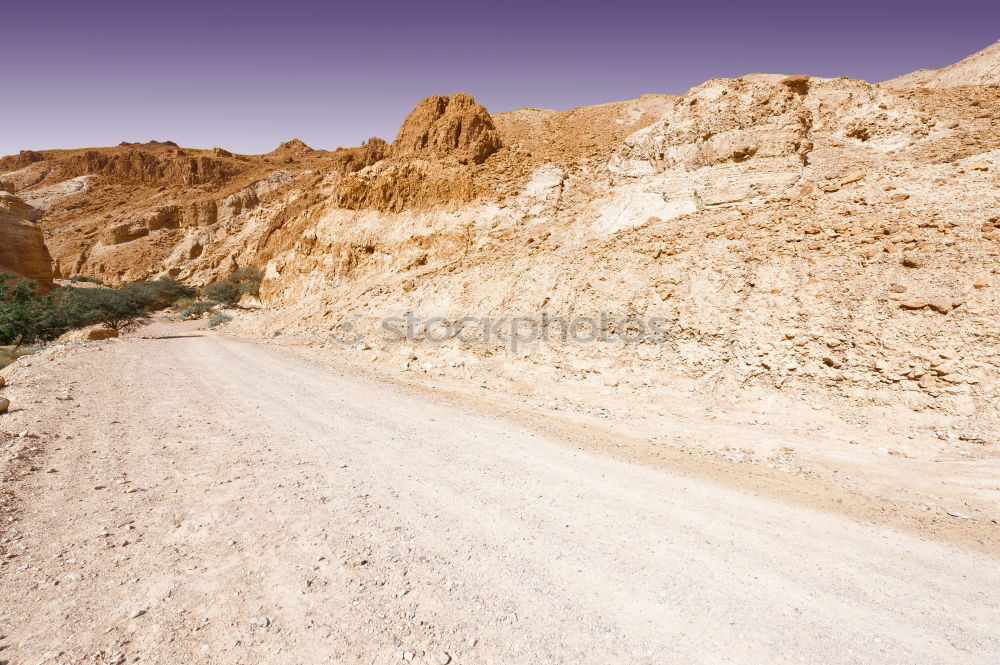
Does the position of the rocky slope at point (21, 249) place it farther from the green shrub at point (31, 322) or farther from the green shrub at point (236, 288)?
the green shrub at point (31, 322)

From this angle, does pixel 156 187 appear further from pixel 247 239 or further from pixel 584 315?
pixel 584 315

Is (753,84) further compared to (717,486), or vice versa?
(753,84)

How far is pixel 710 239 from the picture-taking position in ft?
40.2

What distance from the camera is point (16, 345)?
1886 cm

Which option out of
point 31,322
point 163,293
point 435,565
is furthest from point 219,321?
point 435,565

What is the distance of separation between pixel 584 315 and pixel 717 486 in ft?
24.4

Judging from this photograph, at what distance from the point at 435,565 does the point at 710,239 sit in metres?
11.7

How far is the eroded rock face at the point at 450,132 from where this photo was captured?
76.5 ft

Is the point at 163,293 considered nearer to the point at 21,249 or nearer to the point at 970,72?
the point at 21,249

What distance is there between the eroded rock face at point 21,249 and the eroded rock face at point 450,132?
108ft

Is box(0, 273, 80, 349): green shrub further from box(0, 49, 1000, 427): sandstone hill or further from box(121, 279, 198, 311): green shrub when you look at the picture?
box(121, 279, 198, 311): green shrub

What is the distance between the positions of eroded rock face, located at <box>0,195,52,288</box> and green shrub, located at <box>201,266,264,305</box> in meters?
12.3

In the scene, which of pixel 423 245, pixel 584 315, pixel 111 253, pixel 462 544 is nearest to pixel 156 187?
pixel 111 253

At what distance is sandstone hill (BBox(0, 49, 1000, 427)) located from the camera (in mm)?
8391
